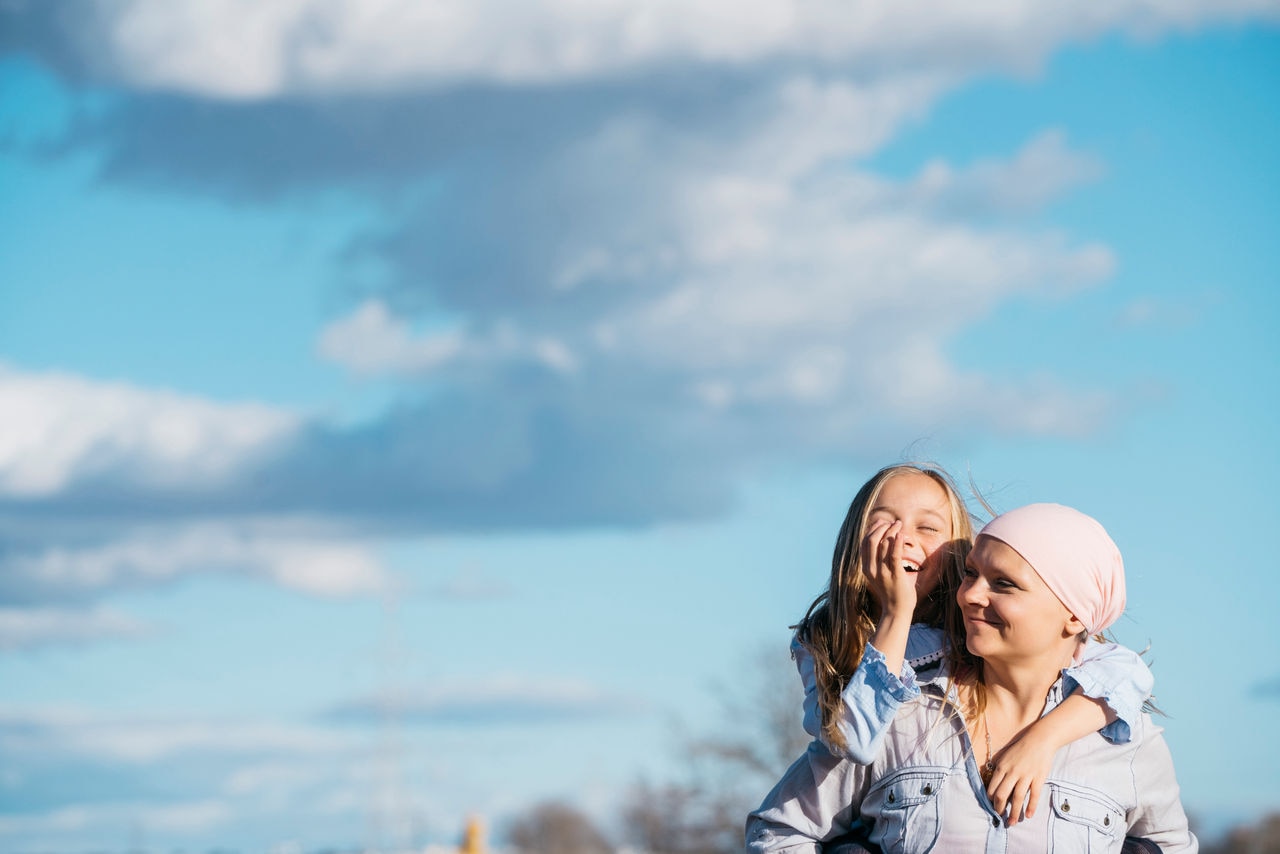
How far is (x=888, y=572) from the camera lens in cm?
517

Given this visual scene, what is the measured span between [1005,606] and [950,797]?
1.89 ft

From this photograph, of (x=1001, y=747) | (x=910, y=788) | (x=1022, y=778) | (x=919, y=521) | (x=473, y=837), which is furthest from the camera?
(x=473, y=837)

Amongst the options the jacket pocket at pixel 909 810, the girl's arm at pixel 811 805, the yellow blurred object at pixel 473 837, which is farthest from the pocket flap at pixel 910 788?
the yellow blurred object at pixel 473 837

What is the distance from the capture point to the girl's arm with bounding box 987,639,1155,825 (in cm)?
496

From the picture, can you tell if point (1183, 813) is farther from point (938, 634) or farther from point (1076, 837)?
point (938, 634)

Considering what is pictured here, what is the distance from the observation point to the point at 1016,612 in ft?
16.4

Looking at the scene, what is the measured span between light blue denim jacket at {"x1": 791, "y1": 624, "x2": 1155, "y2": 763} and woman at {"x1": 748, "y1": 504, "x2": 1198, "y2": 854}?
0.20 feet

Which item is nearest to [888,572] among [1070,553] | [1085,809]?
[1070,553]

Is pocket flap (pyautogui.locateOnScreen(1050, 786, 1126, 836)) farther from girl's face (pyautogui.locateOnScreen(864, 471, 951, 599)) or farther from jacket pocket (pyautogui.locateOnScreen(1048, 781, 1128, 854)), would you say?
girl's face (pyautogui.locateOnScreen(864, 471, 951, 599))

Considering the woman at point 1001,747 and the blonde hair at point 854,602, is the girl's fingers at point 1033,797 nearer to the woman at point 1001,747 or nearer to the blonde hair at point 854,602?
the woman at point 1001,747

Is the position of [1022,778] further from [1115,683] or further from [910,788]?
[1115,683]

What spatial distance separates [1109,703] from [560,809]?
106 m

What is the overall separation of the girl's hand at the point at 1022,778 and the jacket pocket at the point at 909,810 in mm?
168

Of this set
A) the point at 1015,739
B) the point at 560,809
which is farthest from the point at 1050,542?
the point at 560,809
